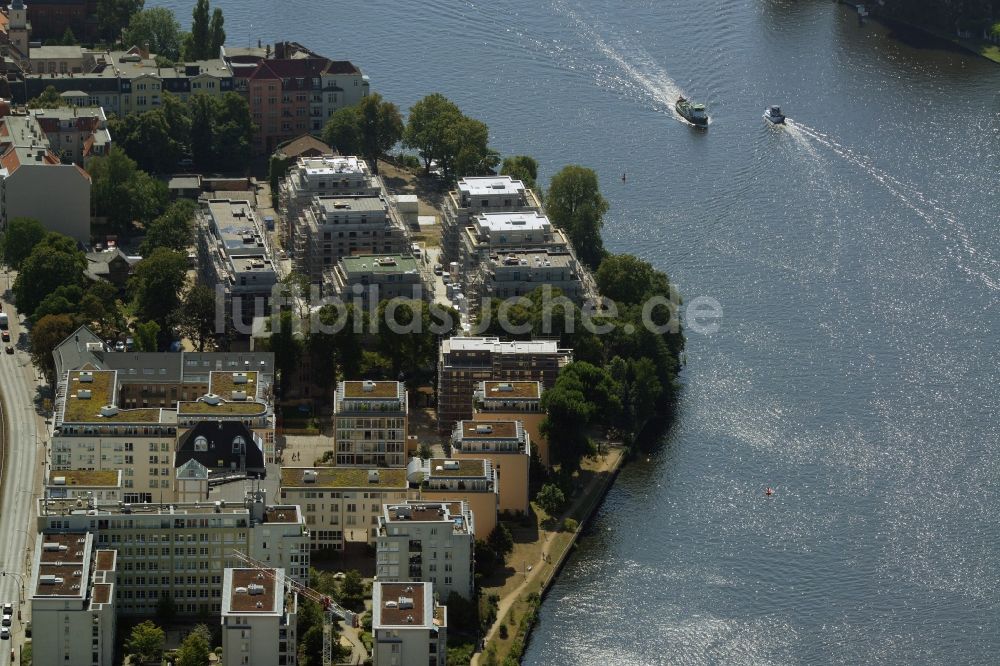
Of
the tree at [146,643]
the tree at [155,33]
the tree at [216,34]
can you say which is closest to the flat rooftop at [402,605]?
the tree at [146,643]

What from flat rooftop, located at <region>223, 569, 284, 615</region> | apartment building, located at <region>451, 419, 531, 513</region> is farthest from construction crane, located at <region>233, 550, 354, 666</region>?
apartment building, located at <region>451, 419, 531, 513</region>

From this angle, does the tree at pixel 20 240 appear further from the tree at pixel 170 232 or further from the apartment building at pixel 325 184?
the apartment building at pixel 325 184

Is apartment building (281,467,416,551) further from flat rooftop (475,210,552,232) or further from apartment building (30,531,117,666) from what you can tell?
flat rooftop (475,210,552,232)

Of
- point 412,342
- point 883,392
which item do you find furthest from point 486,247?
point 883,392

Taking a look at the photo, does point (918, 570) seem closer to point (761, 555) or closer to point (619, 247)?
point (761, 555)

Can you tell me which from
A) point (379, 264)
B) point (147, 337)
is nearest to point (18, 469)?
point (147, 337)
